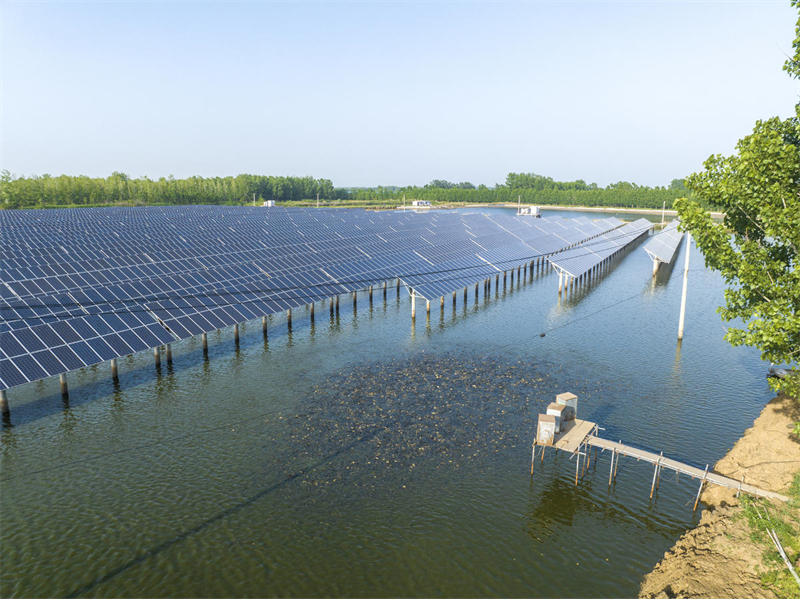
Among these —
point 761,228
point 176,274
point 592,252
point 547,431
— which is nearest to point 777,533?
point 547,431

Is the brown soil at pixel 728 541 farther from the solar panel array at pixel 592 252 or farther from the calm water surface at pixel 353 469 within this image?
the solar panel array at pixel 592 252

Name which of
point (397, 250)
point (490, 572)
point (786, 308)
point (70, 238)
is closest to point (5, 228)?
point (70, 238)

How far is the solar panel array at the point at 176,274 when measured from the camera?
1336 inches

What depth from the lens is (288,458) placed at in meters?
27.2

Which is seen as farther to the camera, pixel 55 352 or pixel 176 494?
pixel 55 352

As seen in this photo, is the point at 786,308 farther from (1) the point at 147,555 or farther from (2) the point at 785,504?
Answer: (1) the point at 147,555

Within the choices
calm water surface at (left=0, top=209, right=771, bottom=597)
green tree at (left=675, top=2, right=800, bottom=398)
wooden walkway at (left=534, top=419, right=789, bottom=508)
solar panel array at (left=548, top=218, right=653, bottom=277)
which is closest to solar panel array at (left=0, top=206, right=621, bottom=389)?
calm water surface at (left=0, top=209, right=771, bottom=597)

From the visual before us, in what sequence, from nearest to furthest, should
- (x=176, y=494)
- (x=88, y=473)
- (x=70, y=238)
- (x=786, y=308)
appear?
(x=786, y=308) → (x=176, y=494) → (x=88, y=473) → (x=70, y=238)

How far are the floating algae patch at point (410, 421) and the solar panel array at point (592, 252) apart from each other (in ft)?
117

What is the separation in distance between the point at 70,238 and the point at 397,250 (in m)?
42.7

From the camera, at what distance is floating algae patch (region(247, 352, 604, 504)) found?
86.3 feet

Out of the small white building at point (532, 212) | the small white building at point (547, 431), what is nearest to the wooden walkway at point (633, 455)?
the small white building at point (547, 431)

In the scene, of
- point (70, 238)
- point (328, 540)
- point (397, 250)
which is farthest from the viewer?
point (397, 250)

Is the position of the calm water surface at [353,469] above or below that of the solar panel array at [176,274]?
below
